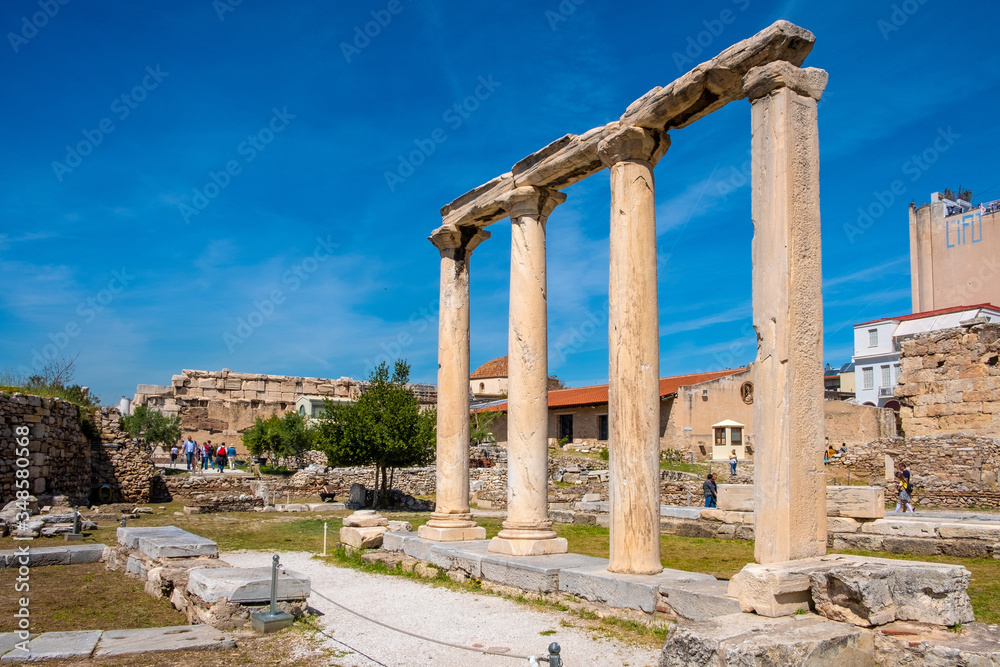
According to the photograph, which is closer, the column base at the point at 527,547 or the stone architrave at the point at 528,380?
the column base at the point at 527,547

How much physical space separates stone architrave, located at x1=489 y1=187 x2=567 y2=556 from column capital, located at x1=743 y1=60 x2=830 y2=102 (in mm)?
3919

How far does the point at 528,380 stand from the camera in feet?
33.1

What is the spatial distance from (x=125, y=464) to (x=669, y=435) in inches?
883

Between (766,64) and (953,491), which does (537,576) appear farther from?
(953,491)

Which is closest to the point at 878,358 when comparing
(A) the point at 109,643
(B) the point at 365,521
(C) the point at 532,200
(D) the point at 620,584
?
(B) the point at 365,521

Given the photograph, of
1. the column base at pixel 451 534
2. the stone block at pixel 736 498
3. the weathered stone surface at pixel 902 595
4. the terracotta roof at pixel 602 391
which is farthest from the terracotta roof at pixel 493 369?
the weathered stone surface at pixel 902 595

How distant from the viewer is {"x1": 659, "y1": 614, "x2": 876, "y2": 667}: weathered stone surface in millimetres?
4473

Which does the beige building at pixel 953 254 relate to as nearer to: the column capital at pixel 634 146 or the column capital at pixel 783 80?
the column capital at pixel 634 146

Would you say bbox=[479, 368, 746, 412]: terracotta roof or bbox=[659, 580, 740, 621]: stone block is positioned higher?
bbox=[479, 368, 746, 412]: terracotta roof

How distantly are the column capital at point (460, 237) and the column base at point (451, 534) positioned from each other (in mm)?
4484

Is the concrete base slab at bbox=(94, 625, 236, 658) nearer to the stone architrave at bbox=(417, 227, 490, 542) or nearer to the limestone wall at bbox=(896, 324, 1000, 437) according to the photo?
the stone architrave at bbox=(417, 227, 490, 542)

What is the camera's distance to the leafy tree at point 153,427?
112 feet

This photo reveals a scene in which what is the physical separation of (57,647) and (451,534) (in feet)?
19.6

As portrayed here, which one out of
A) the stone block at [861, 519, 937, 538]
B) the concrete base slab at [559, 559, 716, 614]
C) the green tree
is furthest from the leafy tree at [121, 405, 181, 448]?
the stone block at [861, 519, 937, 538]
